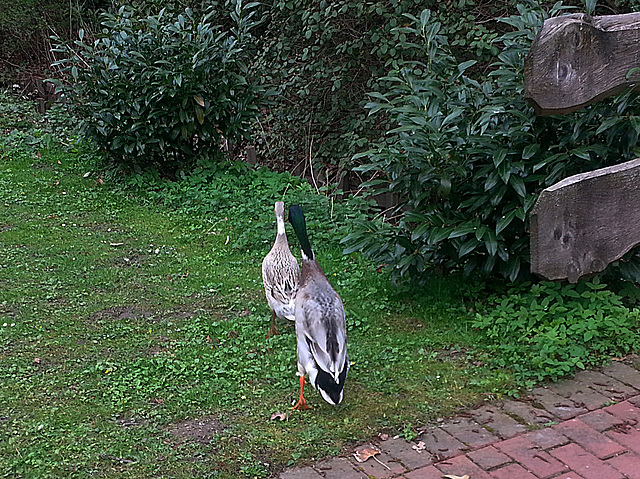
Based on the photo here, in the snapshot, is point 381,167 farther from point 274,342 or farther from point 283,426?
point 283,426

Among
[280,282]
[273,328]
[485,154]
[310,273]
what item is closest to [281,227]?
[280,282]

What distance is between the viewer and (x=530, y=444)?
3.74 m

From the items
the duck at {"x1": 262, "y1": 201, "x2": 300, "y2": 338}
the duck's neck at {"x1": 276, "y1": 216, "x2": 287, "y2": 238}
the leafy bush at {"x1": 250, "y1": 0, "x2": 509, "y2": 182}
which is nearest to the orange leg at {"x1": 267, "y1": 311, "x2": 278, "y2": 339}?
the duck at {"x1": 262, "y1": 201, "x2": 300, "y2": 338}

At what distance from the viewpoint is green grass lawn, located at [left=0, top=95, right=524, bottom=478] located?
3791 millimetres

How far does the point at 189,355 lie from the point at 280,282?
31.3 inches

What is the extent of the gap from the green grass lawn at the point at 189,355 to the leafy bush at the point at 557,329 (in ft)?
0.64

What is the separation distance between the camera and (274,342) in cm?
501

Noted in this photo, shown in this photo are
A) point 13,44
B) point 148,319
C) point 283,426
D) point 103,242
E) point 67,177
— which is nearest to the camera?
point 283,426

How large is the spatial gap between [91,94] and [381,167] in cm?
516

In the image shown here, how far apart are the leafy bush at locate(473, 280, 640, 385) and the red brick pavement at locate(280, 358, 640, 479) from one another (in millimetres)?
229

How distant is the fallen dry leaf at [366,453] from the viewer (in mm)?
3658

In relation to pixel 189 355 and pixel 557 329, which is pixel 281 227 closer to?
pixel 189 355

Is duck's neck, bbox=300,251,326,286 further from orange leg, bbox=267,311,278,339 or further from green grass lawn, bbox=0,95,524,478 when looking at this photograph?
orange leg, bbox=267,311,278,339

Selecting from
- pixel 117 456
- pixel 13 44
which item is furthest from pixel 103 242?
pixel 13 44
